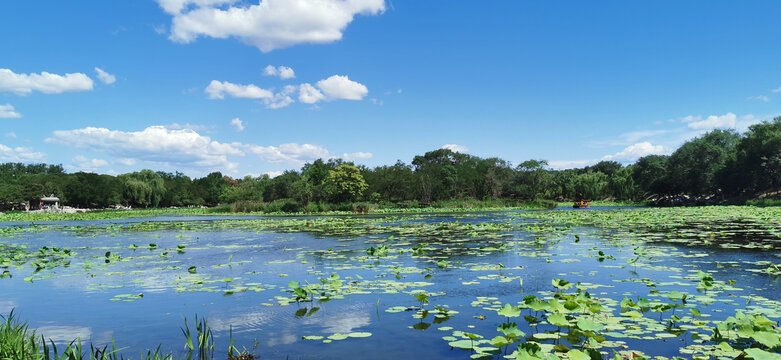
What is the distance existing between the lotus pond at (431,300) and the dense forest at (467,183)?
3590 cm

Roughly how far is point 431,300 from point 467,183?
5499 centimetres

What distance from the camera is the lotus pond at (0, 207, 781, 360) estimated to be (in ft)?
15.1

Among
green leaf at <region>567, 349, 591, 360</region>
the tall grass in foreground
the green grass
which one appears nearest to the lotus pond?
green leaf at <region>567, 349, 591, 360</region>

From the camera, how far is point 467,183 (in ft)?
199

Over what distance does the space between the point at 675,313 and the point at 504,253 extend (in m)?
6.07

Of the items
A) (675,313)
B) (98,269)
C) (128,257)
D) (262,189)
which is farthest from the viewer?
(262,189)

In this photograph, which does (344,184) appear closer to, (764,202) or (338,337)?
(764,202)

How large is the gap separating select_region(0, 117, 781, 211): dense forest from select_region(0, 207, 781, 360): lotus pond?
1414 inches

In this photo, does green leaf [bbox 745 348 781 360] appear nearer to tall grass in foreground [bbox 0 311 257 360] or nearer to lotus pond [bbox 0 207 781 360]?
lotus pond [bbox 0 207 781 360]

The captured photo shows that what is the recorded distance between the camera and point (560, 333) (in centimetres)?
488

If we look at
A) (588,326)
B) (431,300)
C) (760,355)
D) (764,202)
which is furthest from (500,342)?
(764,202)

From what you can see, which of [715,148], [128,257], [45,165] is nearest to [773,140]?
[715,148]

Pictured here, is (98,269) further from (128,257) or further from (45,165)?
(45,165)

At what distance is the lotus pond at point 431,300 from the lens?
459cm
